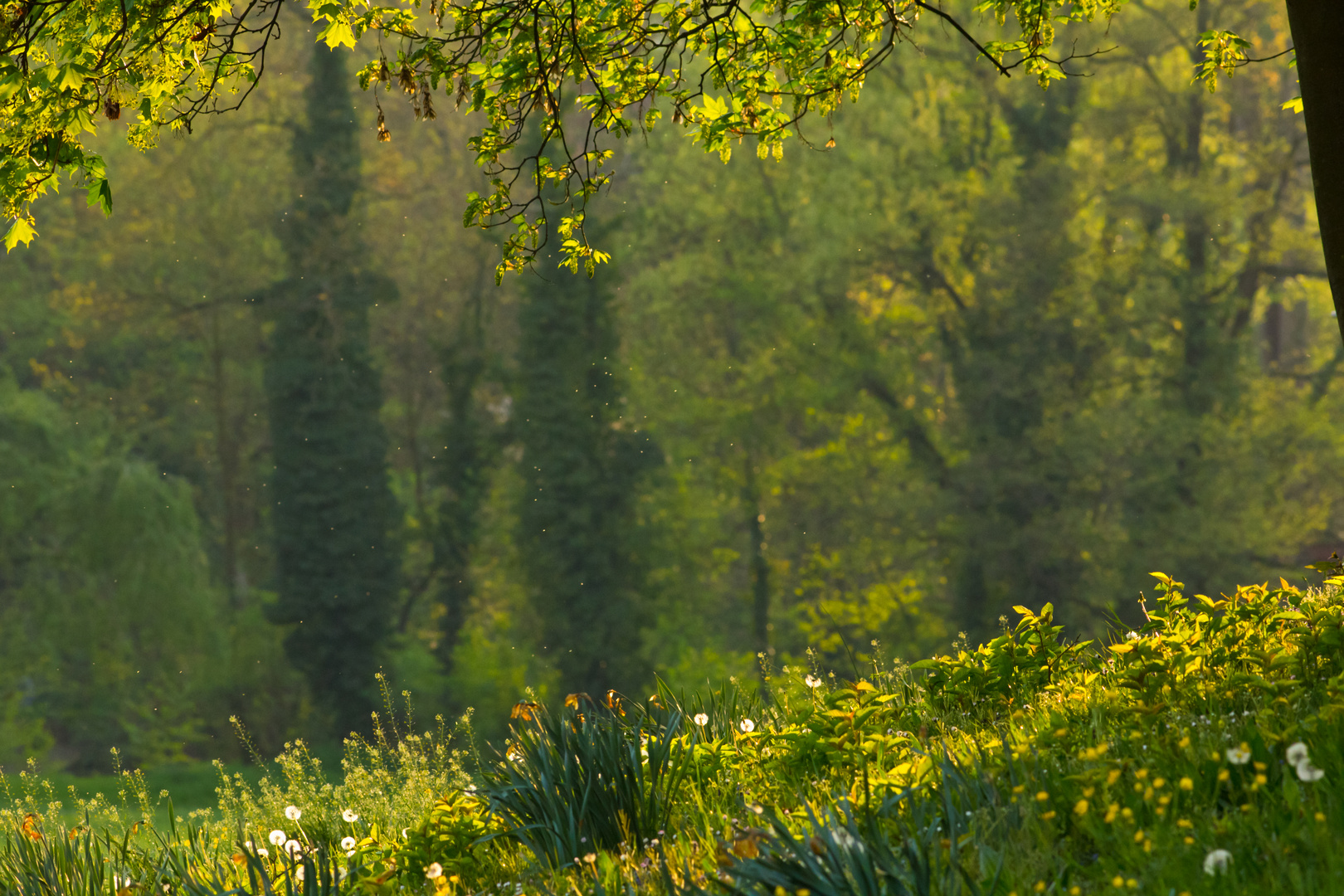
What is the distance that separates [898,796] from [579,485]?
845 inches

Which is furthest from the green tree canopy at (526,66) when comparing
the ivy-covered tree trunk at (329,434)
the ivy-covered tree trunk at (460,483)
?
the ivy-covered tree trunk at (460,483)

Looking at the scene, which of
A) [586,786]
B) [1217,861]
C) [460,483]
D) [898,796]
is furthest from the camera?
[460,483]

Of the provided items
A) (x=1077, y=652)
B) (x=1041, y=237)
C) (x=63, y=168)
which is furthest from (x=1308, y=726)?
(x=1041, y=237)

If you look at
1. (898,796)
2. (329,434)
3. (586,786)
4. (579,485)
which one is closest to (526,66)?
(586,786)

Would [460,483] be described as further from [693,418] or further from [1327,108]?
[1327,108]

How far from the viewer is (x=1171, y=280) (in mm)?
23875

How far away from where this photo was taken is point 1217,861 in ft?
9.52

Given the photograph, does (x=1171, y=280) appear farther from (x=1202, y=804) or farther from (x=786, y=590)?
(x=1202, y=804)

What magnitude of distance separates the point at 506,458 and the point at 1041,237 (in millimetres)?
13696

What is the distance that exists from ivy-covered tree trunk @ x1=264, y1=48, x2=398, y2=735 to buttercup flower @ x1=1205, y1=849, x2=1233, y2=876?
24.0m

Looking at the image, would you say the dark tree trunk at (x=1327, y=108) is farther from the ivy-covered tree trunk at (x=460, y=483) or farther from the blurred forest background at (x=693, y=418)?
the ivy-covered tree trunk at (x=460, y=483)

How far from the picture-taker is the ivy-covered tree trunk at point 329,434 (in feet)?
82.9

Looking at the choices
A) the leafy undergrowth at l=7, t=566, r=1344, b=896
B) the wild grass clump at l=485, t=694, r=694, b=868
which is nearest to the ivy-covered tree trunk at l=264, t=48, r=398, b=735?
the leafy undergrowth at l=7, t=566, r=1344, b=896

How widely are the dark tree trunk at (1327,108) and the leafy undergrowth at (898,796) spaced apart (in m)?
1.46
